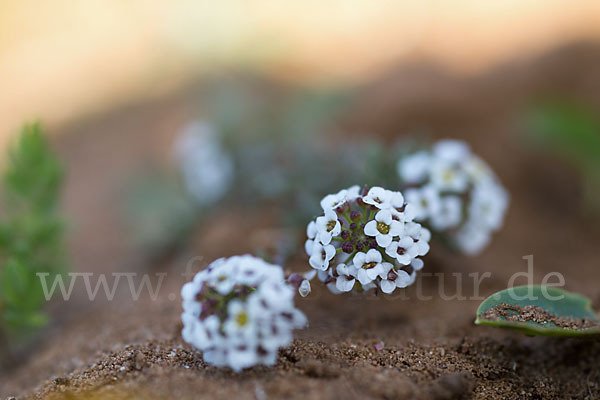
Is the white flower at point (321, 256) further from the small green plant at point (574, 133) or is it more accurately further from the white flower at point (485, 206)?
the small green plant at point (574, 133)

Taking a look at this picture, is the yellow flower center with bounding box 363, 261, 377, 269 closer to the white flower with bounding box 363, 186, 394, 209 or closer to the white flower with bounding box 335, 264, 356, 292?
the white flower with bounding box 335, 264, 356, 292

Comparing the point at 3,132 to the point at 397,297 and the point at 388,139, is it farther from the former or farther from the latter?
the point at 397,297

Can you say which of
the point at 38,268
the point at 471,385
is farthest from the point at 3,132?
the point at 471,385

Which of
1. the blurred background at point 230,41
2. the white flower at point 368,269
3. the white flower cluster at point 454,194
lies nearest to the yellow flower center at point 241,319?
the white flower at point 368,269

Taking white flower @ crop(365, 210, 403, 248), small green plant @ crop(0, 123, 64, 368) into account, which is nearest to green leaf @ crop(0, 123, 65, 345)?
small green plant @ crop(0, 123, 64, 368)

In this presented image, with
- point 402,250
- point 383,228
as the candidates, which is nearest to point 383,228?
point 383,228

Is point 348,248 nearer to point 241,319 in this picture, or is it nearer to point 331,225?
point 331,225

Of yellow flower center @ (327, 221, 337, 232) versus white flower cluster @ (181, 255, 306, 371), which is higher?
yellow flower center @ (327, 221, 337, 232)
